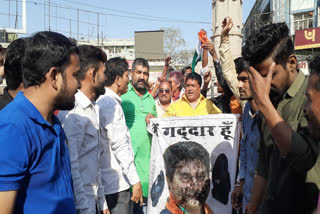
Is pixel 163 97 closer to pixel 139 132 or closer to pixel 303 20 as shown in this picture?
pixel 139 132

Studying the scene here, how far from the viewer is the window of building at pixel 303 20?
67.5 ft

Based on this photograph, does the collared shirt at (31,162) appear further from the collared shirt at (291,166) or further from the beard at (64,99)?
the collared shirt at (291,166)

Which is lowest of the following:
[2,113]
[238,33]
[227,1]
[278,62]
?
[2,113]

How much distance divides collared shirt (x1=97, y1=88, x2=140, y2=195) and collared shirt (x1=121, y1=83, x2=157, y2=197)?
2.58ft

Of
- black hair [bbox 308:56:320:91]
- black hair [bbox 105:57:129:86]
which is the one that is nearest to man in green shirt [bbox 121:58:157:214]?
black hair [bbox 105:57:129:86]

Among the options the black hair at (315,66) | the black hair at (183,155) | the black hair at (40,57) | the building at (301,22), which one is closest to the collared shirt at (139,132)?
the black hair at (183,155)

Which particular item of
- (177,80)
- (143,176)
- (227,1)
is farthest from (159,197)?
(227,1)

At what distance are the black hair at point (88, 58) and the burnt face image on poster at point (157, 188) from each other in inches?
60.3

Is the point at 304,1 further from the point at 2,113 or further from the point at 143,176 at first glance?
the point at 2,113

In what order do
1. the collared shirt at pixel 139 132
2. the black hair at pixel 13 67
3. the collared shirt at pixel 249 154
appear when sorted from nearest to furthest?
the black hair at pixel 13 67 → the collared shirt at pixel 249 154 → the collared shirt at pixel 139 132

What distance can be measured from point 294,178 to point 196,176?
1.75 meters

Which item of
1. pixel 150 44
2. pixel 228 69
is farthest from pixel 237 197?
pixel 150 44

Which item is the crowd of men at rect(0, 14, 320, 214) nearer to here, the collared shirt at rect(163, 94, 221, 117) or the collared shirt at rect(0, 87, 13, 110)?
→ the collared shirt at rect(0, 87, 13, 110)

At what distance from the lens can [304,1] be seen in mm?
20719
